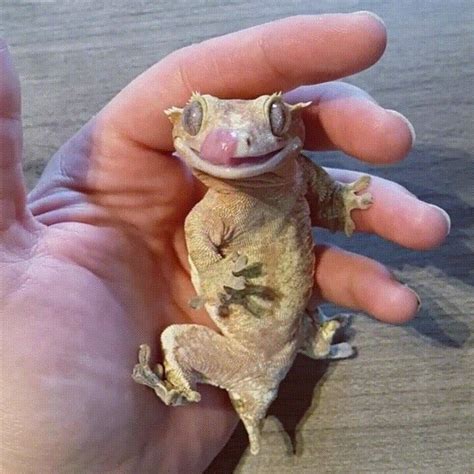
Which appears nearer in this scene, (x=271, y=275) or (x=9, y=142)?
(x=9, y=142)

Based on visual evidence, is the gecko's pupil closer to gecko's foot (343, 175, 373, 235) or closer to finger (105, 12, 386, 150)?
finger (105, 12, 386, 150)

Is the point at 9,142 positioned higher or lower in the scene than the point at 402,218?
higher

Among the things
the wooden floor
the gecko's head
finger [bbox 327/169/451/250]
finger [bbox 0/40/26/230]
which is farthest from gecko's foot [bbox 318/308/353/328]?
finger [bbox 0/40/26/230]

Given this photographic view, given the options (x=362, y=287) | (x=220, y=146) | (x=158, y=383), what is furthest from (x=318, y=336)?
(x=220, y=146)

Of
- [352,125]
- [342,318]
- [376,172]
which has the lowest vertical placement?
[342,318]

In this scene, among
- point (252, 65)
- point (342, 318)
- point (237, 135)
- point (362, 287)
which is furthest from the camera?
point (342, 318)

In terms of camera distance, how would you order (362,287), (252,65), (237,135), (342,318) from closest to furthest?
(237,135) < (252,65) < (362,287) < (342,318)

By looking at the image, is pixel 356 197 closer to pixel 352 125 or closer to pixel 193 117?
pixel 352 125

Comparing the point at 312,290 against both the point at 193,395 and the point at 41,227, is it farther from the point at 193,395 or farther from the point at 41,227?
the point at 41,227
